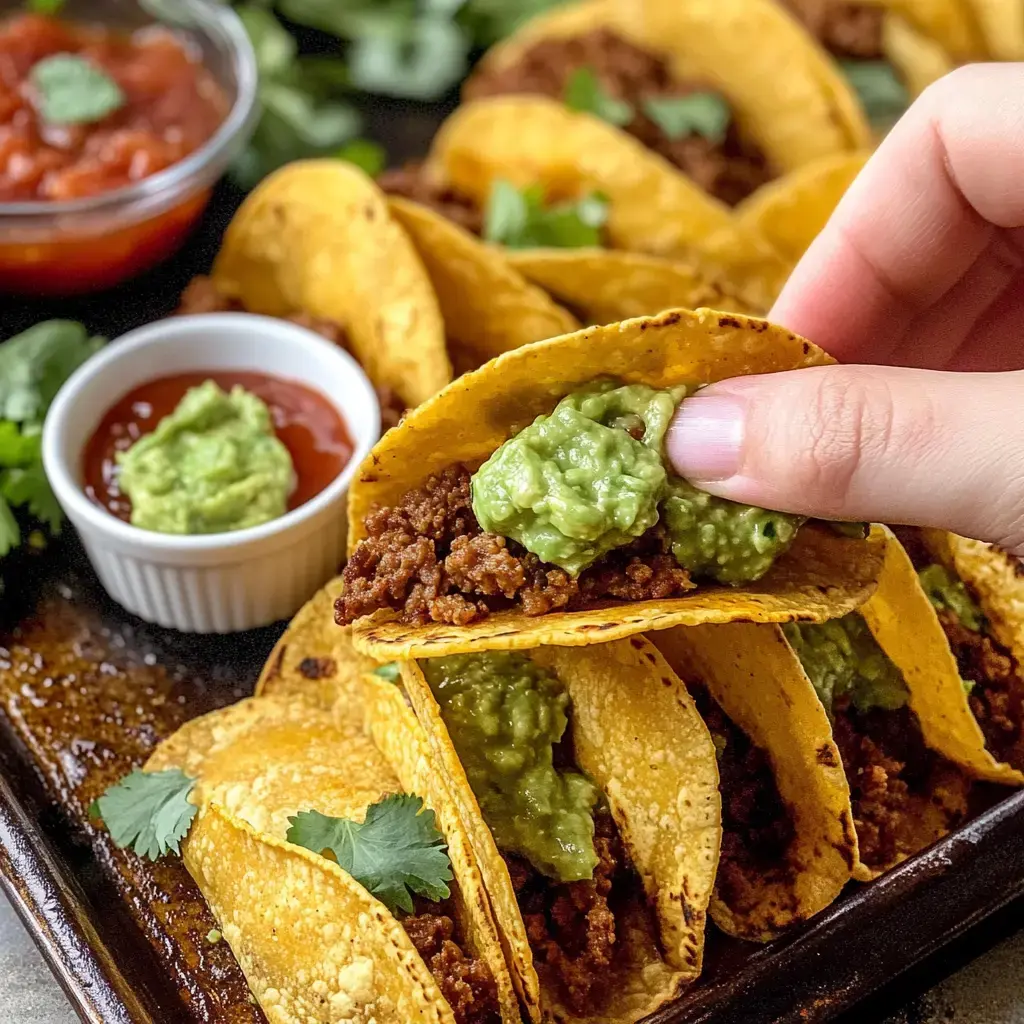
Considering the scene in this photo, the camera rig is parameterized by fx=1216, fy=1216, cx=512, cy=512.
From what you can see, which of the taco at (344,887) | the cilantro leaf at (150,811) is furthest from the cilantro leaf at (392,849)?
the cilantro leaf at (150,811)

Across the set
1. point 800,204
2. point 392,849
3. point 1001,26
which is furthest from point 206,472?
point 1001,26

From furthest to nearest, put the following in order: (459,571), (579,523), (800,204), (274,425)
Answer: (800,204) → (274,425) → (459,571) → (579,523)

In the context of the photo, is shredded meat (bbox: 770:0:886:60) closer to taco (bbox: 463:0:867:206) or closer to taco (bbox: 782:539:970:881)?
taco (bbox: 463:0:867:206)

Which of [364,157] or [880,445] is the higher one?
[880,445]

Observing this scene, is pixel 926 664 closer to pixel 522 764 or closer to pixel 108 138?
pixel 522 764

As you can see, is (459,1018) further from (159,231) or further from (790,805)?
(159,231)

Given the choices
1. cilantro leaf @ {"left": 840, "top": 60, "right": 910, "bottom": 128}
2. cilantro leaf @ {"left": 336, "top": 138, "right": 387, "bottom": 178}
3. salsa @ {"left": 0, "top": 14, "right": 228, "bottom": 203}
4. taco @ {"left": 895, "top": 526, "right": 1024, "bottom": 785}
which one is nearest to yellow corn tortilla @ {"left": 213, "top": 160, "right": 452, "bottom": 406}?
salsa @ {"left": 0, "top": 14, "right": 228, "bottom": 203}
